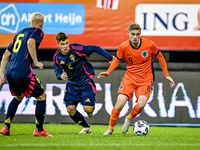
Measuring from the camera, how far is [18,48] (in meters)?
5.93

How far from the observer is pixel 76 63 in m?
6.91

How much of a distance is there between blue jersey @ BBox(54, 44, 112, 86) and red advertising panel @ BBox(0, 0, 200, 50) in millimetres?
3005

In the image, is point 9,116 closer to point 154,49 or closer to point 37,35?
point 37,35

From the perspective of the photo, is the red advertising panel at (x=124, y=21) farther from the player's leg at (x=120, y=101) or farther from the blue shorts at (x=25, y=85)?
the blue shorts at (x=25, y=85)

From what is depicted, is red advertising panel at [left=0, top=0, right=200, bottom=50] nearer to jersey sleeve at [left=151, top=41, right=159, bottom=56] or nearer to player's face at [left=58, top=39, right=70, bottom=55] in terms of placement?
jersey sleeve at [left=151, top=41, right=159, bottom=56]

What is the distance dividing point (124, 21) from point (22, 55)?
14.7 ft

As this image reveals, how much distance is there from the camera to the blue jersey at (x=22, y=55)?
584cm

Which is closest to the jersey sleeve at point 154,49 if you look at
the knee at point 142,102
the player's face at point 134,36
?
the player's face at point 134,36

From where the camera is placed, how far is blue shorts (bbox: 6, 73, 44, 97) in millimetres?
5820

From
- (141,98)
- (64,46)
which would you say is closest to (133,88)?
(141,98)

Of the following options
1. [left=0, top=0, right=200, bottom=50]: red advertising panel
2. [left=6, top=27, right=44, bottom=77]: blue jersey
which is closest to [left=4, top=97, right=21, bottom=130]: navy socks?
[left=6, top=27, right=44, bottom=77]: blue jersey

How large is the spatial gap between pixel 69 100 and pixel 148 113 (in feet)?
10.8

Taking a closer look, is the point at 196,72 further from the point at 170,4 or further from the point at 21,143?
the point at 21,143

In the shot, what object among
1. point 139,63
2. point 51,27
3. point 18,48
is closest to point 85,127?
point 139,63
